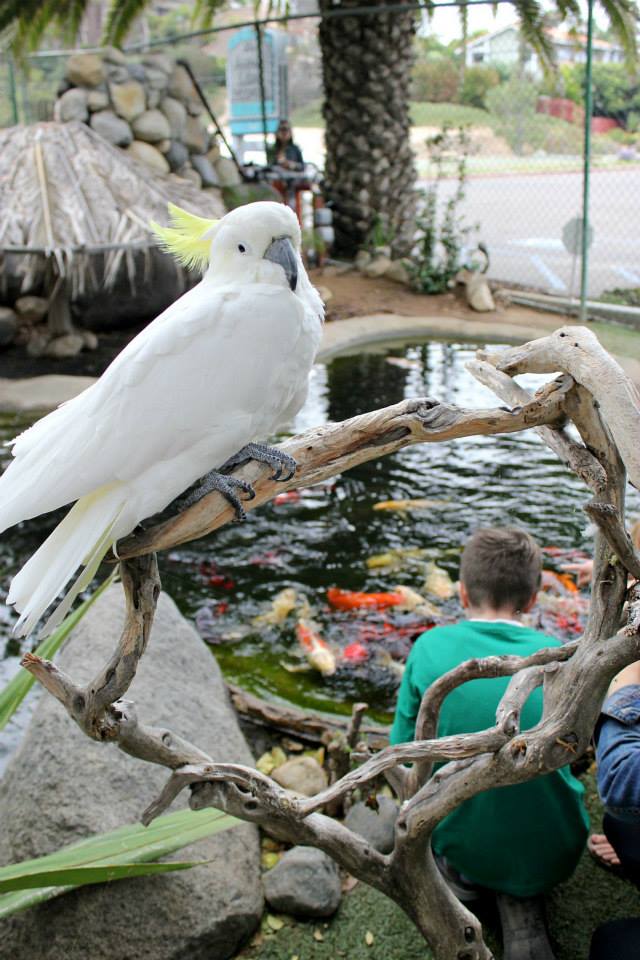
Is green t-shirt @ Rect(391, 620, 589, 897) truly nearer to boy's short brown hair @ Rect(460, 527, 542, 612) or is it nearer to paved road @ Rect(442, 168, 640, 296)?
boy's short brown hair @ Rect(460, 527, 542, 612)

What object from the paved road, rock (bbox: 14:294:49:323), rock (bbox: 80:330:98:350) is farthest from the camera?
the paved road

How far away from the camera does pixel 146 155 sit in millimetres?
7555

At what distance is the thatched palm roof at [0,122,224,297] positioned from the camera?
20.4 ft

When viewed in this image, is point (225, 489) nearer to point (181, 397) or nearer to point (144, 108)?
point (181, 397)

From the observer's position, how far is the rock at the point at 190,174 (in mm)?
7902

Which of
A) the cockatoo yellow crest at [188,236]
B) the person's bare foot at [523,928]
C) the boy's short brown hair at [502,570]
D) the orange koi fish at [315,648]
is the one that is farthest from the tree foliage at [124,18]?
the person's bare foot at [523,928]

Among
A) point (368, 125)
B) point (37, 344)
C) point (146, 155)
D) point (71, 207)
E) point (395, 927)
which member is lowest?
point (395, 927)

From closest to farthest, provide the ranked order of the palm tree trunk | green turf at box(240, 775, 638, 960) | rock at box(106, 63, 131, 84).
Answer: green turf at box(240, 775, 638, 960) < rock at box(106, 63, 131, 84) < the palm tree trunk

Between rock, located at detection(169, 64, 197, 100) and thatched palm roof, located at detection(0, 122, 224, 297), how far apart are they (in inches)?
49.3

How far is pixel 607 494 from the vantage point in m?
1.52

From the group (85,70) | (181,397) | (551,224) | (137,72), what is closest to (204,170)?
(137,72)

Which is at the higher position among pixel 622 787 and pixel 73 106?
pixel 73 106

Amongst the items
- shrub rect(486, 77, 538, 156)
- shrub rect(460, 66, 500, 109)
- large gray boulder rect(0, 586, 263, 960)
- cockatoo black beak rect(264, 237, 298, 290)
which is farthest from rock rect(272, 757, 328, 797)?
shrub rect(460, 66, 500, 109)

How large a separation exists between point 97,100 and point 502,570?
677 centimetres
